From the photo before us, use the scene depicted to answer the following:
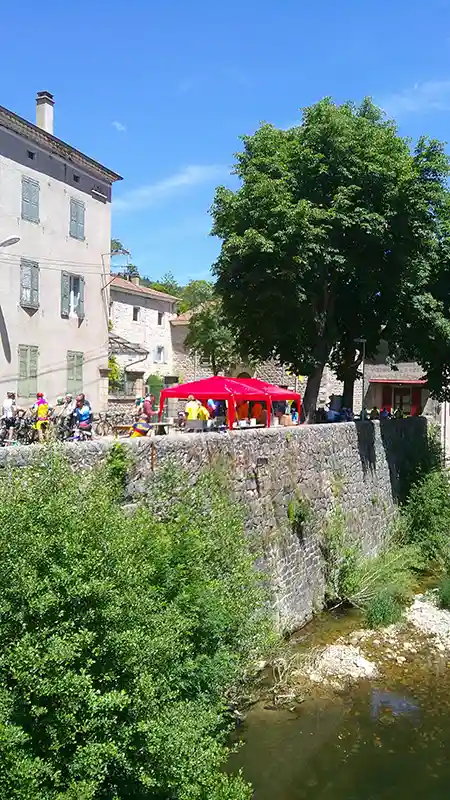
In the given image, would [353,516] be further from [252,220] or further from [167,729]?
[167,729]

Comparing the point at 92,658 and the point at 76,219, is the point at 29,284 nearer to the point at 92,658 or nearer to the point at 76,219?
the point at 76,219

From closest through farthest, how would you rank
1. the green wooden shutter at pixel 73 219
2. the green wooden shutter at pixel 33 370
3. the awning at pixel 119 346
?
the green wooden shutter at pixel 33 370
the green wooden shutter at pixel 73 219
the awning at pixel 119 346

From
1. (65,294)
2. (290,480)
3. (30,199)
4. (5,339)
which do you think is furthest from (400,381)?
(290,480)

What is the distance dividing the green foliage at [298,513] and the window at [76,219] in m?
12.1

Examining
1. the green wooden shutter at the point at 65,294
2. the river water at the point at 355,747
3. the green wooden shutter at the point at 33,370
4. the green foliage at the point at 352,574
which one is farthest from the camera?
the green wooden shutter at the point at 65,294

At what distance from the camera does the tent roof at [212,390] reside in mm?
17391

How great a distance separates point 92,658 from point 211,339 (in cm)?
3088

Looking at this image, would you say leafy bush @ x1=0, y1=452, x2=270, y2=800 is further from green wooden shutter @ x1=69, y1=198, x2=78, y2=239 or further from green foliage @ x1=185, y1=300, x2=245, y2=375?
green foliage @ x1=185, y1=300, x2=245, y2=375

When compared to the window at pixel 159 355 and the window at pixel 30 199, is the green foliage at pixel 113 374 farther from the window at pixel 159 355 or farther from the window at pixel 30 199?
the window at pixel 30 199

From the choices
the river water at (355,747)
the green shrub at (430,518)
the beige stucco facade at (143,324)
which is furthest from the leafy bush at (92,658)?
the beige stucco facade at (143,324)

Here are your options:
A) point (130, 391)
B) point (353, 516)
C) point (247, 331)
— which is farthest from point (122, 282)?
point (353, 516)

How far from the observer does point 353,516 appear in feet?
63.5

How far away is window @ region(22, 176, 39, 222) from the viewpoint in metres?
20.9

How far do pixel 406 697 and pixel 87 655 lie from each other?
8953 mm
